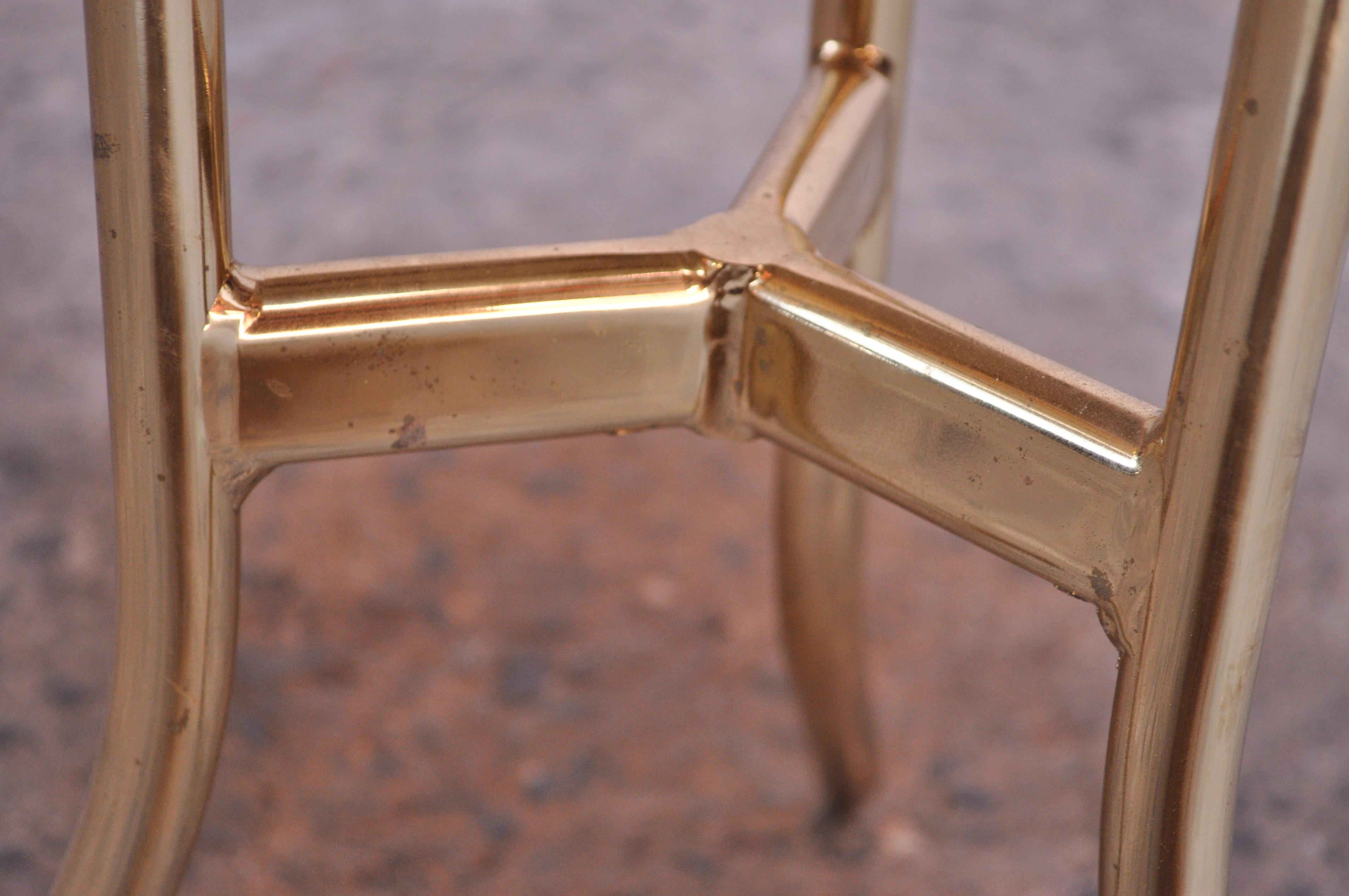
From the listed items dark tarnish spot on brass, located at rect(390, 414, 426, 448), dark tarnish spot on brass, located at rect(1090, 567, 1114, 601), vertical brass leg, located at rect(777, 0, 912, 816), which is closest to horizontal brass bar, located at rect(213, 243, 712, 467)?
dark tarnish spot on brass, located at rect(390, 414, 426, 448)

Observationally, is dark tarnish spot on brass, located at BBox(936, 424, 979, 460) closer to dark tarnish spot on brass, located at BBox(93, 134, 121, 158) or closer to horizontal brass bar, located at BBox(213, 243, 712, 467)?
horizontal brass bar, located at BBox(213, 243, 712, 467)

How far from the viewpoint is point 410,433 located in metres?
0.43

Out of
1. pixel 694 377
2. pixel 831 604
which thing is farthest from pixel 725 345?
pixel 831 604

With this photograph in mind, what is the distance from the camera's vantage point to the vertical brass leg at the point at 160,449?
1.27 feet

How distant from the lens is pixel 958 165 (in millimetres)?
1442

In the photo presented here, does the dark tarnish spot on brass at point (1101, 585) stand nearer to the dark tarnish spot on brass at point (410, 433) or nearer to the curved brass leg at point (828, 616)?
the dark tarnish spot on brass at point (410, 433)

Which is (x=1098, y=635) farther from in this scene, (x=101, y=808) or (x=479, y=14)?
(x=479, y=14)

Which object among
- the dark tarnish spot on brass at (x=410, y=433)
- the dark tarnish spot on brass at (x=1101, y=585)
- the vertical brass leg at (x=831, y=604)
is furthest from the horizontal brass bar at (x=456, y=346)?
the vertical brass leg at (x=831, y=604)

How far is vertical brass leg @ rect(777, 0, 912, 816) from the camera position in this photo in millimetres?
734

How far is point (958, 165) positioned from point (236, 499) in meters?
1.12

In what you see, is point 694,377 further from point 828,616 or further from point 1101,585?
point 828,616

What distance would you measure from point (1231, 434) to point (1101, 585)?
0.06 m

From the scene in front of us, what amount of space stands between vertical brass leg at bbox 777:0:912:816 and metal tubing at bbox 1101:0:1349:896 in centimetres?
31

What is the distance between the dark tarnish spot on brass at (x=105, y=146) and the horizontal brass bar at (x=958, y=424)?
Answer: 174mm
